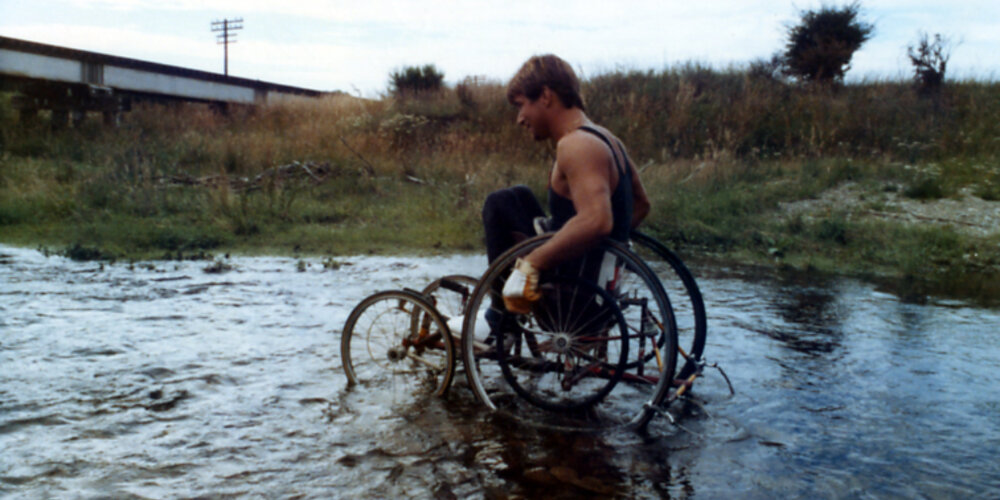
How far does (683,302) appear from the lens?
6.75m

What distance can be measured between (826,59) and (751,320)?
1805 centimetres

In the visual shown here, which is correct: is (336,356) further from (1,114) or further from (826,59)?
(826,59)

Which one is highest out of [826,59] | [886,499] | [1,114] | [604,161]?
[826,59]

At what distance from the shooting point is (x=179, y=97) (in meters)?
31.7

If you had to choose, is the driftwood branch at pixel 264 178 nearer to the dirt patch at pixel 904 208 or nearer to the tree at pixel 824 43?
the dirt patch at pixel 904 208

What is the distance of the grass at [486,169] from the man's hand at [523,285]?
241 inches

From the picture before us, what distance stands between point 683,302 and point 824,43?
59.5 feet

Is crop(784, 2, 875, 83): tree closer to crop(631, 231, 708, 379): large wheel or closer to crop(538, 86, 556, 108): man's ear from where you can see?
crop(631, 231, 708, 379): large wheel

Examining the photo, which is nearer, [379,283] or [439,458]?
[439,458]

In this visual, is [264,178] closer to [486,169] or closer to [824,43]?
[486,169]

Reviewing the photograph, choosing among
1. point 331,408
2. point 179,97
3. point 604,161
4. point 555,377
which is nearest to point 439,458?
point 331,408

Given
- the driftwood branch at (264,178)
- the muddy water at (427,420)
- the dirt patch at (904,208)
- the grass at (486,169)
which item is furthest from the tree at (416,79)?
the muddy water at (427,420)

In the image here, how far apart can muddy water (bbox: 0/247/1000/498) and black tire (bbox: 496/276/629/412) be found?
25 centimetres

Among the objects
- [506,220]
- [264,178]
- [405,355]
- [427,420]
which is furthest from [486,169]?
[427,420]
